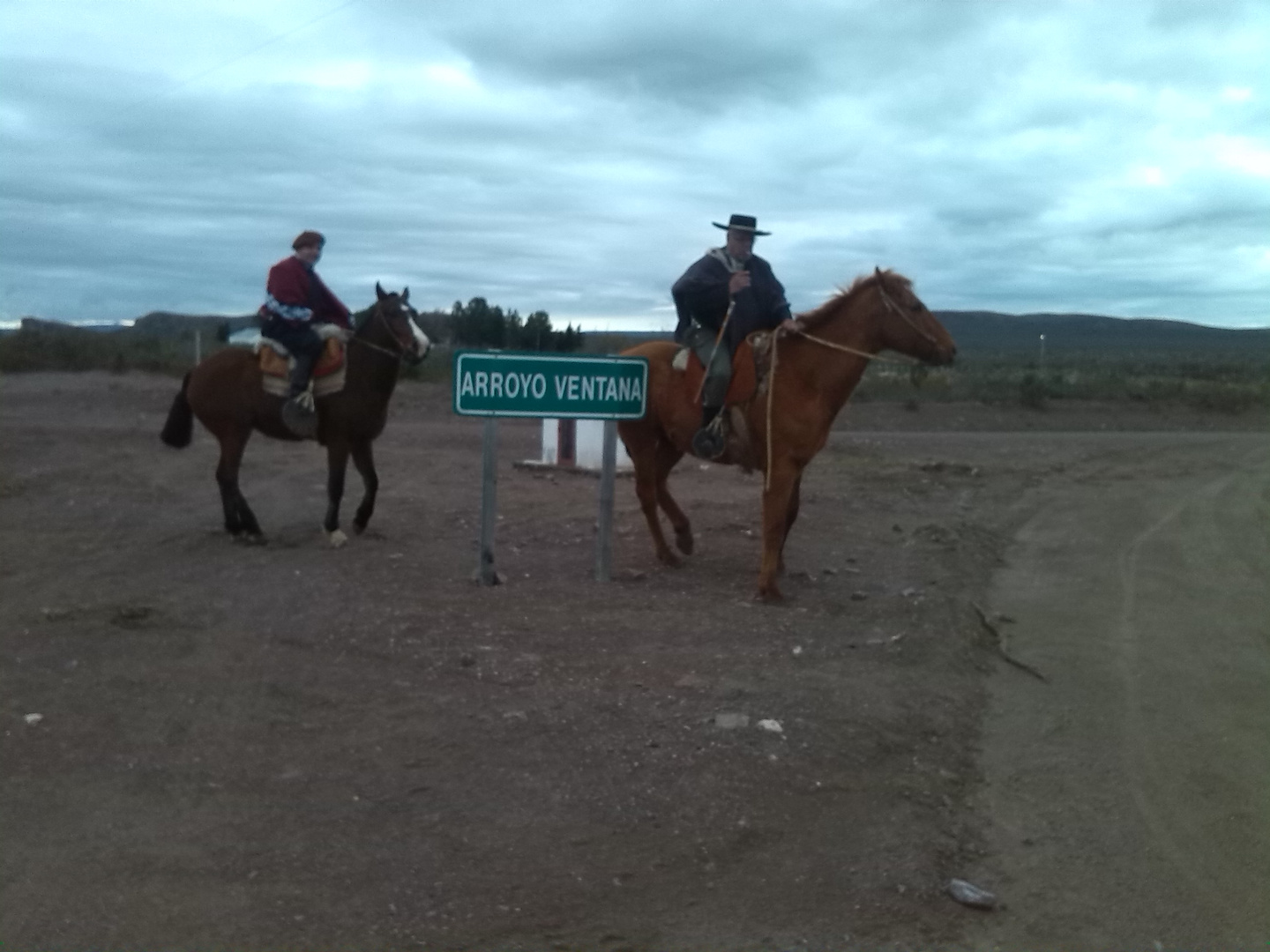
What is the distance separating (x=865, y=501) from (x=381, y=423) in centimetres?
655

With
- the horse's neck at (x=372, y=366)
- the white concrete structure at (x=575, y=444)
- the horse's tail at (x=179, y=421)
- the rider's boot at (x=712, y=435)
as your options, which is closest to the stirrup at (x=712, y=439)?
the rider's boot at (x=712, y=435)

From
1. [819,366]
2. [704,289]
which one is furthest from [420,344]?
[819,366]

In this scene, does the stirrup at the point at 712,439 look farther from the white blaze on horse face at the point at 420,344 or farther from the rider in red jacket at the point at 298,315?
the rider in red jacket at the point at 298,315

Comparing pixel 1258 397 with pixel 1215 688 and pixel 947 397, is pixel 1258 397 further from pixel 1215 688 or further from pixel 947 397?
pixel 1215 688

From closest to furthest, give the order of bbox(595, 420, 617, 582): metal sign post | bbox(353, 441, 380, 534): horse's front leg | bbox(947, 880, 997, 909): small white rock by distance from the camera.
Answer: bbox(947, 880, 997, 909): small white rock → bbox(595, 420, 617, 582): metal sign post → bbox(353, 441, 380, 534): horse's front leg

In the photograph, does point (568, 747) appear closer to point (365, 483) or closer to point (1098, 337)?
point (365, 483)

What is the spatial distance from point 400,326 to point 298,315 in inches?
33.0

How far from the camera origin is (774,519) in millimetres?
9320

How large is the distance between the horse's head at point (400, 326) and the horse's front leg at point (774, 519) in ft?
10.6

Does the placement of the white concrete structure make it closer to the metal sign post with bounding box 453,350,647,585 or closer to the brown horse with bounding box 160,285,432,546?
the brown horse with bounding box 160,285,432,546

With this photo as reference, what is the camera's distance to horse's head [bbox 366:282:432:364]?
10781 millimetres

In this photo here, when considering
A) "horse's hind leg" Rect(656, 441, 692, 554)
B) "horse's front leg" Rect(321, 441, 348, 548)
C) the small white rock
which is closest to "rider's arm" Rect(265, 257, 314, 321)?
"horse's front leg" Rect(321, 441, 348, 548)

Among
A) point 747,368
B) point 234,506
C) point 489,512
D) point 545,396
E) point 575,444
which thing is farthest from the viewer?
point 575,444

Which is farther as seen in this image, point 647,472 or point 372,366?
point 372,366
